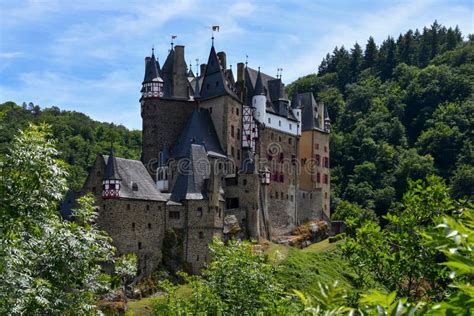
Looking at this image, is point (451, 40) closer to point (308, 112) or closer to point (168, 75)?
point (308, 112)

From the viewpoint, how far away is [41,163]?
19.7 m

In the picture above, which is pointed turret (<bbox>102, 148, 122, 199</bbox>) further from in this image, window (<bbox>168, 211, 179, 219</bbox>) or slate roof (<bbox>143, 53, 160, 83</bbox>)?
slate roof (<bbox>143, 53, 160, 83</bbox>)

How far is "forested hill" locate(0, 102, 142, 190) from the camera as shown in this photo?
110 metres

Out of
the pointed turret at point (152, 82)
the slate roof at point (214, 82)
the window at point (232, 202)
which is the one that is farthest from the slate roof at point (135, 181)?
the slate roof at point (214, 82)

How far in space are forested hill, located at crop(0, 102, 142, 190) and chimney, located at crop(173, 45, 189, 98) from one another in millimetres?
32082

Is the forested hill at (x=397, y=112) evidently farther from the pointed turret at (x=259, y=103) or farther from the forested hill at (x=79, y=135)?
the pointed turret at (x=259, y=103)

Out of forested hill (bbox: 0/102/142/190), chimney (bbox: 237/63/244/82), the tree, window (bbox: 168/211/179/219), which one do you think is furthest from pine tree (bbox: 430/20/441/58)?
the tree

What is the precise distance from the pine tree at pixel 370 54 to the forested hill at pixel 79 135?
2416 inches

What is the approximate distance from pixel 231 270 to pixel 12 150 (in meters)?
22.3

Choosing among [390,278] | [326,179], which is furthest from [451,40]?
[390,278]

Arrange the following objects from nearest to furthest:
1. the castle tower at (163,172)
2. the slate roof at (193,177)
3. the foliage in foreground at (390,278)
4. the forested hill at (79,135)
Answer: the foliage in foreground at (390,278)
the slate roof at (193,177)
the castle tower at (163,172)
the forested hill at (79,135)

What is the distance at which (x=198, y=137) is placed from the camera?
222 ft

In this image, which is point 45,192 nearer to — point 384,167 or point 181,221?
point 181,221

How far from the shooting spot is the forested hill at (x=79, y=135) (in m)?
110
